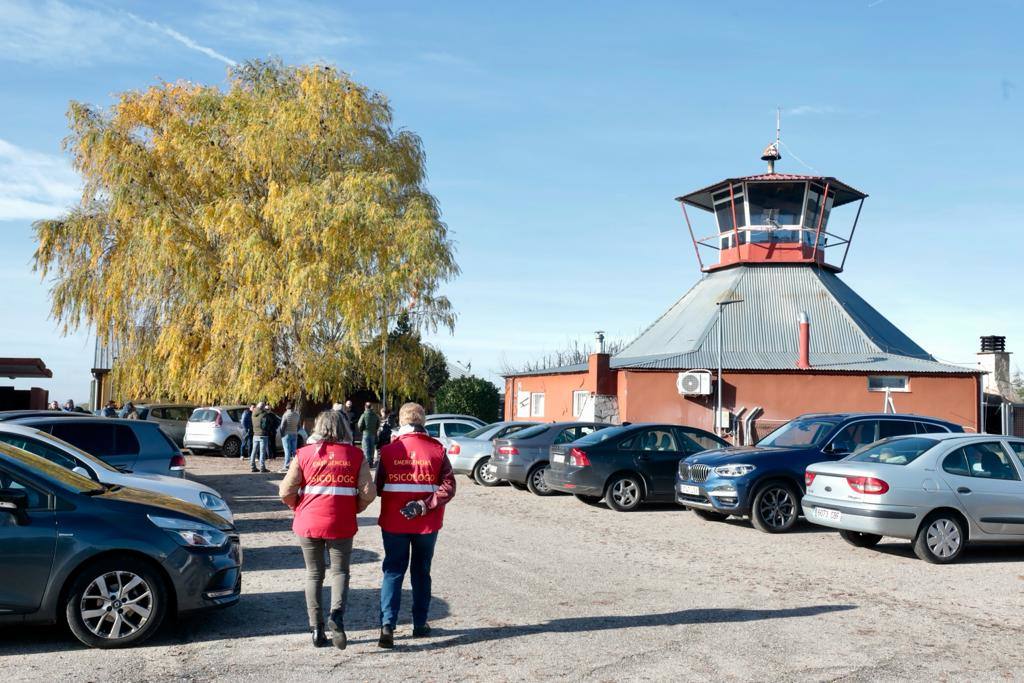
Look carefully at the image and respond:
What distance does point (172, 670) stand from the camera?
6.44m

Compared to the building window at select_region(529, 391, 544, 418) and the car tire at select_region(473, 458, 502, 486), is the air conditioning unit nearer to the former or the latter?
the building window at select_region(529, 391, 544, 418)

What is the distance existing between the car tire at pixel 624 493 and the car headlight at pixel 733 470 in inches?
101

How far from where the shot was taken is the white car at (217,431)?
2895 cm

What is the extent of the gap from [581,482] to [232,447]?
1588cm

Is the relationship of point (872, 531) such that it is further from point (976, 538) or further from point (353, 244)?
point (353, 244)

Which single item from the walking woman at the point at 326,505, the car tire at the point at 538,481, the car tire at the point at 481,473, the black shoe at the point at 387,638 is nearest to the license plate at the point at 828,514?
the black shoe at the point at 387,638

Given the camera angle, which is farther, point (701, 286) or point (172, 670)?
point (701, 286)

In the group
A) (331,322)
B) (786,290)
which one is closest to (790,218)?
(786,290)

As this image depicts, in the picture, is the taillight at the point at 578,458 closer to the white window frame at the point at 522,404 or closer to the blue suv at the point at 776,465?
the blue suv at the point at 776,465

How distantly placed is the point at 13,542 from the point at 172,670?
1419mm

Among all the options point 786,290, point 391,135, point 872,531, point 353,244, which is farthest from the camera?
point 786,290

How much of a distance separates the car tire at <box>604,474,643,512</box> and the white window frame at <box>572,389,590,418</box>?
56.7 feet

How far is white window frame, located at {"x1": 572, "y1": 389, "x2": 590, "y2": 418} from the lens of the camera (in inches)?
1356

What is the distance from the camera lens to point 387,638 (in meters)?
7.04
